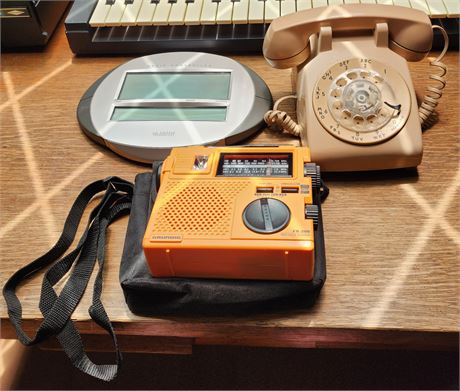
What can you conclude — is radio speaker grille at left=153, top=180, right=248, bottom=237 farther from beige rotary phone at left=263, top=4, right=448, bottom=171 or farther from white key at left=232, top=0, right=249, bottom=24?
white key at left=232, top=0, right=249, bottom=24

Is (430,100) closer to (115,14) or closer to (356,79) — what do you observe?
(356,79)

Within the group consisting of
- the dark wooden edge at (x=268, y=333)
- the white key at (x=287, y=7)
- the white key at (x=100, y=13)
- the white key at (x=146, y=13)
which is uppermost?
the white key at (x=100, y=13)

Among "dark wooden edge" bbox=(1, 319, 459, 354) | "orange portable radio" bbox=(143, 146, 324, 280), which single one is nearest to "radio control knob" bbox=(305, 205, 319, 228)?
"orange portable radio" bbox=(143, 146, 324, 280)

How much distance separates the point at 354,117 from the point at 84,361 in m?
0.50

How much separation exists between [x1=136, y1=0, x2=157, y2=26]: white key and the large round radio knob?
0.54 m

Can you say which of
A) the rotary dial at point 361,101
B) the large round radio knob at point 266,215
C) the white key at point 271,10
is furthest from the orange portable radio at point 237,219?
the white key at point 271,10

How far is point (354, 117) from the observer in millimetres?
792

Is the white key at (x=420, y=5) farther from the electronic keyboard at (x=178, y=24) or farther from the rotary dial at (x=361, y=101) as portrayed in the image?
the rotary dial at (x=361, y=101)

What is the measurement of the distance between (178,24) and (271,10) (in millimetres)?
179

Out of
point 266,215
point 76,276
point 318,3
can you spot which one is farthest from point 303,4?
point 76,276

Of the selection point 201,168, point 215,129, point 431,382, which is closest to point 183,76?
point 215,129

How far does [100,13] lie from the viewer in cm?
105

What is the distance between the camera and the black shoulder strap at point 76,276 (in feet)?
2.17

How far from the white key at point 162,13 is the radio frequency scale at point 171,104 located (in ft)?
0.22
